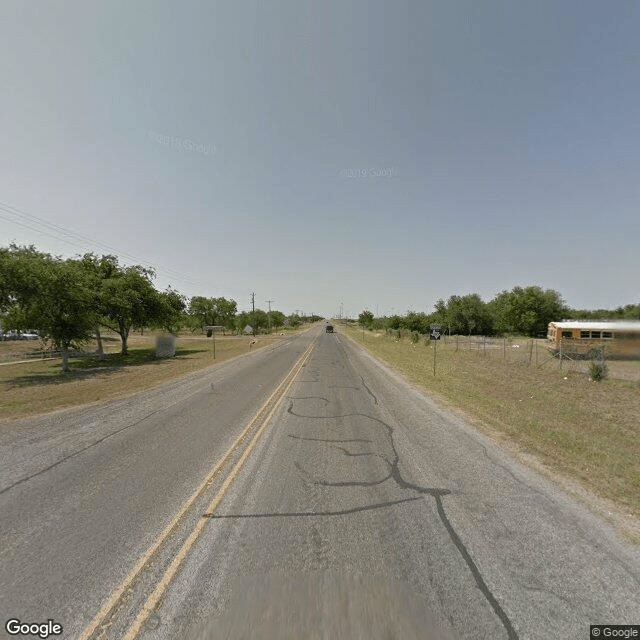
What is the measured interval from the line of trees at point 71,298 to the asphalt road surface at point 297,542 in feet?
48.1

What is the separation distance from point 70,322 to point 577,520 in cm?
2457

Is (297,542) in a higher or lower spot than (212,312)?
lower

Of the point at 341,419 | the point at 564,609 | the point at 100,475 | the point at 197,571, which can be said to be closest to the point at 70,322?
the point at 100,475

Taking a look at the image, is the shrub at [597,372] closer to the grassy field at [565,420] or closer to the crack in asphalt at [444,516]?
the grassy field at [565,420]

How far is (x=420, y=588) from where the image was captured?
2912 millimetres

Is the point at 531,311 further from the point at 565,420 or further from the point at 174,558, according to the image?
the point at 174,558

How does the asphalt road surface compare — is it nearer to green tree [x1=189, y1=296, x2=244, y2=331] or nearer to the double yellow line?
the double yellow line

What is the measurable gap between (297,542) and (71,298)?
22.0 metres

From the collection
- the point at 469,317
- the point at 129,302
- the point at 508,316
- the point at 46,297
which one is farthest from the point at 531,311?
the point at 46,297

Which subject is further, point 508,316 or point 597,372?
point 508,316

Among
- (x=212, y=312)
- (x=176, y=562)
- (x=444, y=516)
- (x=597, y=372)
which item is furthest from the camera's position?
(x=212, y=312)

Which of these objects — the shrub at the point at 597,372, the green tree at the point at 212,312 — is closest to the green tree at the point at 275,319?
the green tree at the point at 212,312

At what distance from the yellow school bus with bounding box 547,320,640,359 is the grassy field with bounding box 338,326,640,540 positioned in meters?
11.0

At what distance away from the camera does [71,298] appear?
18.7 m
